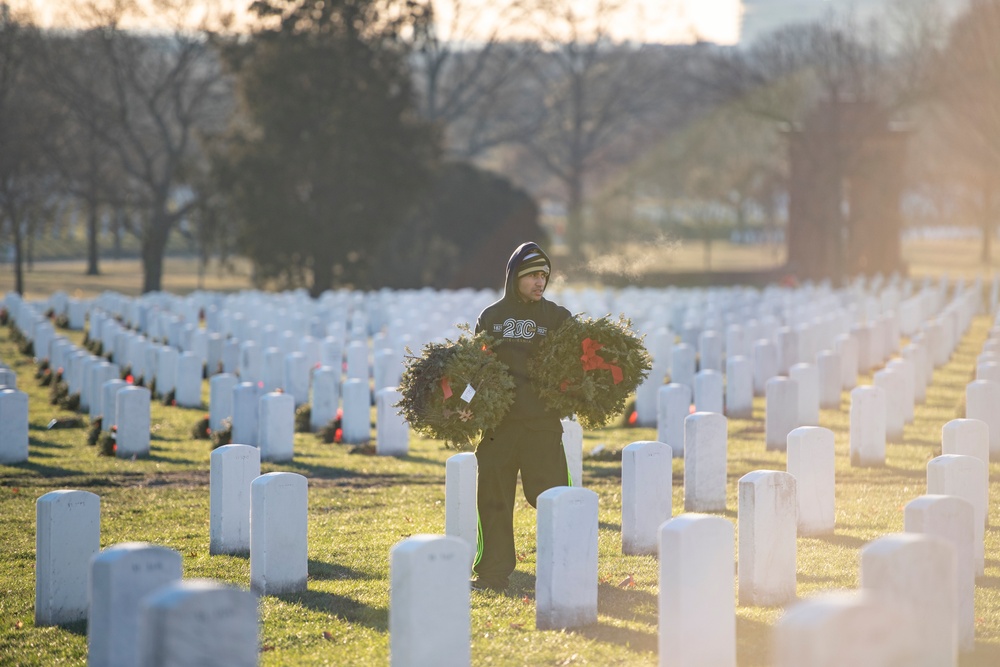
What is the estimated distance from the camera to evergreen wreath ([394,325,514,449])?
661 cm

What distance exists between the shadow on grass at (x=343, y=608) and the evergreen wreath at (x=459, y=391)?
101cm

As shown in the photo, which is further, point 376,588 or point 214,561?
point 214,561

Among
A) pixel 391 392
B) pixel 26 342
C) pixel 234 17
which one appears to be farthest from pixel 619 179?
pixel 391 392

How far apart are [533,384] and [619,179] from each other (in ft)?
176

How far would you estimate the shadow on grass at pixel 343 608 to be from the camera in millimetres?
6348

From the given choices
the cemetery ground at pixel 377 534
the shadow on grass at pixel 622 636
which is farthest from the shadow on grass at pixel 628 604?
the shadow on grass at pixel 622 636

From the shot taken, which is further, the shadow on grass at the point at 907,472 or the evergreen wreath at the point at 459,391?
the shadow on grass at the point at 907,472

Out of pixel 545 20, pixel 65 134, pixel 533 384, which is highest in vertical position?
pixel 545 20

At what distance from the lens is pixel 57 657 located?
584 centimetres

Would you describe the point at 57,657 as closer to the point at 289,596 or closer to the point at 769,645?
the point at 289,596

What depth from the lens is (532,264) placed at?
6.80 metres

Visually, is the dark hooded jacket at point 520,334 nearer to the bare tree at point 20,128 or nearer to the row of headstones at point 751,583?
the row of headstones at point 751,583

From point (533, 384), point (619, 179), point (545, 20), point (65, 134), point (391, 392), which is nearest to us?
point (533, 384)

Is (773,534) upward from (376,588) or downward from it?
upward
